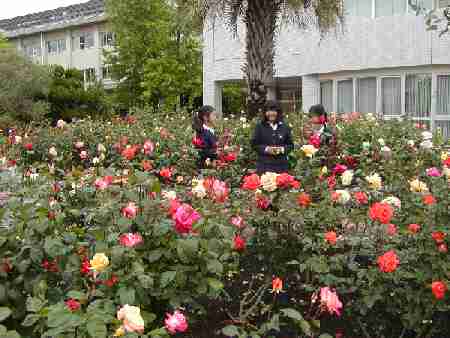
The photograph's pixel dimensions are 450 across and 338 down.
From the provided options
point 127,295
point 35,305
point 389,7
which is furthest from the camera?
point 389,7

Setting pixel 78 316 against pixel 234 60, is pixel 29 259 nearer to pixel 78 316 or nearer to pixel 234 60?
pixel 78 316

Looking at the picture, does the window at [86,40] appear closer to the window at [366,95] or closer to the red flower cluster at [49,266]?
the window at [366,95]

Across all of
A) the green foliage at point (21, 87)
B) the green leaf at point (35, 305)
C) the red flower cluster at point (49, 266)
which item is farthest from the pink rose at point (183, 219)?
the green foliage at point (21, 87)

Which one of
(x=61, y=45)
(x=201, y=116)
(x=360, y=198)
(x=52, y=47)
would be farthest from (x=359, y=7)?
(x=52, y=47)

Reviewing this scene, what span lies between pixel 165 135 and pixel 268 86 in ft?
11.9

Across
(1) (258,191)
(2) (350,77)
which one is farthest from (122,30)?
(1) (258,191)

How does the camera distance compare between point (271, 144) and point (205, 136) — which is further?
point (205, 136)

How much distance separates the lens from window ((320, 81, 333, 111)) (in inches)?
797

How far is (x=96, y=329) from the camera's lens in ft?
6.88

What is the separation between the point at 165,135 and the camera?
35.8ft

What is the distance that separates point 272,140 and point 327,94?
1379cm

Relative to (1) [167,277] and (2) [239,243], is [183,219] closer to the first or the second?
(1) [167,277]

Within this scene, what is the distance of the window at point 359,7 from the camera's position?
61.5ft

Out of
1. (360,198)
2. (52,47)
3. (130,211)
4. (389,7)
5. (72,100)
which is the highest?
(52,47)
